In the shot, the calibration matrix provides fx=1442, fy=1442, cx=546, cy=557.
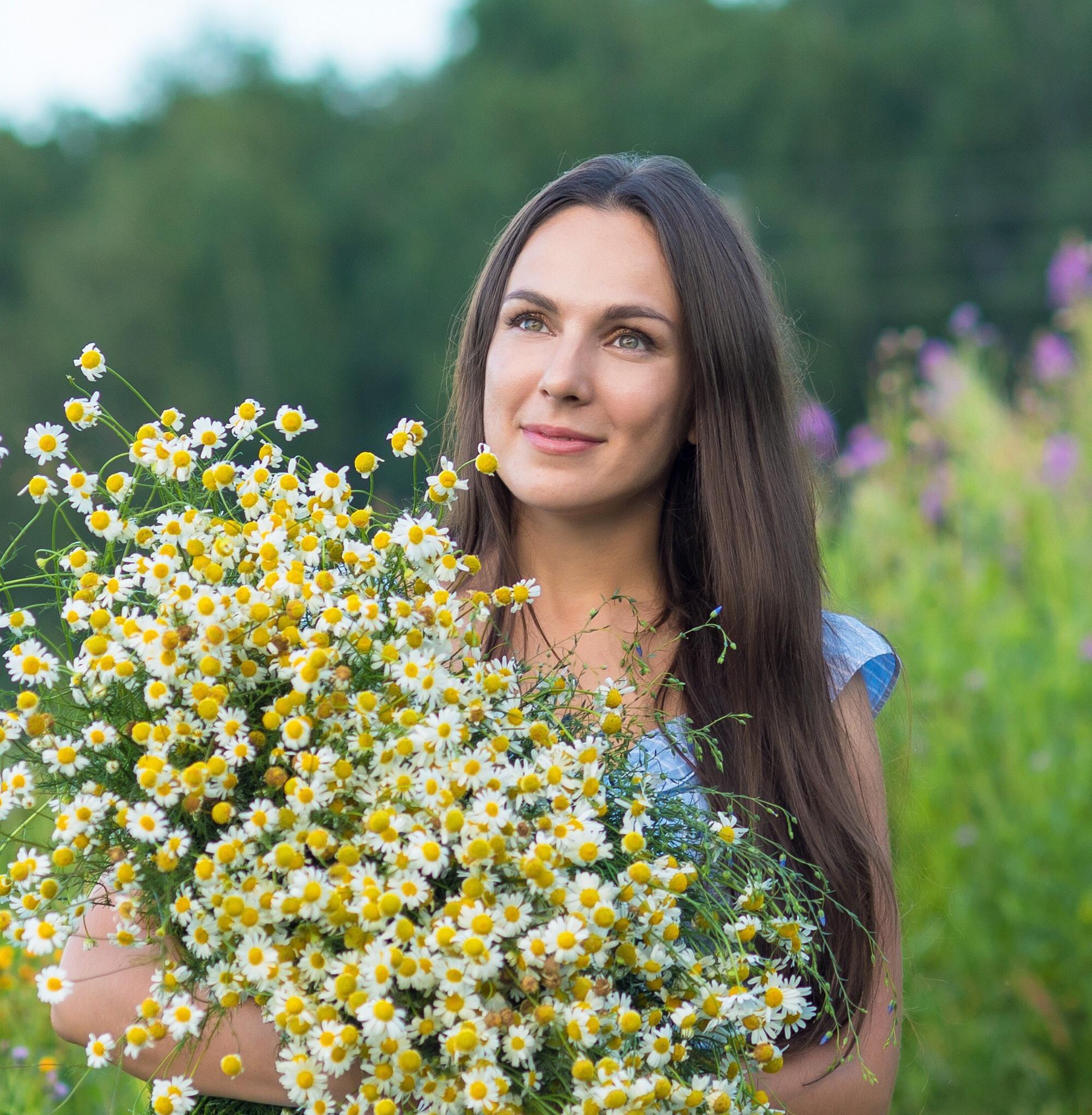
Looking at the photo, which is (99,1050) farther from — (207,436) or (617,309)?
(617,309)

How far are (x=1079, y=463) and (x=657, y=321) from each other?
3.39 metres

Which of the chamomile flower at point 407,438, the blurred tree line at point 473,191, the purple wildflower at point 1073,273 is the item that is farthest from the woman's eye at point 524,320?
the blurred tree line at point 473,191

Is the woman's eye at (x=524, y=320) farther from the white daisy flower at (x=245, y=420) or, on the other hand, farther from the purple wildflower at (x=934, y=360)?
the purple wildflower at (x=934, y=360)

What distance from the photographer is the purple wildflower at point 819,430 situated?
2.85 metres

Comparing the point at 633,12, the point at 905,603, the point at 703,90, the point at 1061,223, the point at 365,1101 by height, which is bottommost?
the point at 365,1101

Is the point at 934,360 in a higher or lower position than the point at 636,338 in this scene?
higher

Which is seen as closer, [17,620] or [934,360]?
[17,620]

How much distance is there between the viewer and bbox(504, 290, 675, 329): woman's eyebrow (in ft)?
6.28

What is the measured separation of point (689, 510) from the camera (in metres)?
2.17

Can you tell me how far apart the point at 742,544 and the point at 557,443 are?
34cm

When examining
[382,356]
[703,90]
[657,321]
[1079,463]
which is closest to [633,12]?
[703,90]

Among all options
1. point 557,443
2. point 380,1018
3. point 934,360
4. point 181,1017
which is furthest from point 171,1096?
point 934,360

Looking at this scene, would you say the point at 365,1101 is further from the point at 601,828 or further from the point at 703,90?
the point at 703,90

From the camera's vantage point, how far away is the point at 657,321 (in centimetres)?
195
